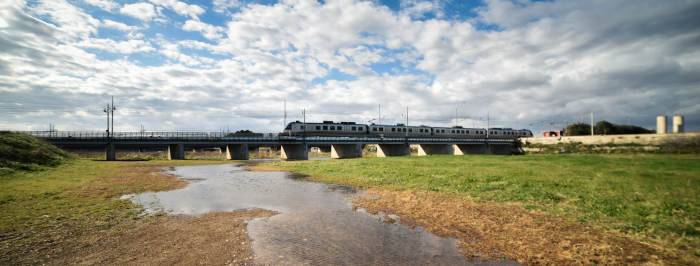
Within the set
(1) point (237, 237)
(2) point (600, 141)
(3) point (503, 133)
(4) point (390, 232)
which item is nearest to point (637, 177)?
(4) point (390, 232)

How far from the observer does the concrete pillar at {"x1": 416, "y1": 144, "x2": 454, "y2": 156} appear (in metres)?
93.6

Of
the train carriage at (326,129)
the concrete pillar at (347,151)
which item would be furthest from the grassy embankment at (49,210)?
the concrete pillar at (347,151)

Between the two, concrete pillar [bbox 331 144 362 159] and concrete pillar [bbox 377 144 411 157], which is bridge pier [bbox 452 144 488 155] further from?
concrete pillar [bbox 331 144 362 159]

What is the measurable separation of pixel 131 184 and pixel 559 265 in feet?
102

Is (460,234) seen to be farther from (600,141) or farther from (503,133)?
(503,133)

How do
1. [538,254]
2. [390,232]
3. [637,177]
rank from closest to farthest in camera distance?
1. [538,254]
2. [390,232]
3. [637,177]

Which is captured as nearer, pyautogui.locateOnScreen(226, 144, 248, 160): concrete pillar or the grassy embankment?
the grassy embankment

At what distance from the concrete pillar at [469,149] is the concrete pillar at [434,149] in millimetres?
6498

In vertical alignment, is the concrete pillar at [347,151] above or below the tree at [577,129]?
below

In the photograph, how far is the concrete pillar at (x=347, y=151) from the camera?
3209 inches

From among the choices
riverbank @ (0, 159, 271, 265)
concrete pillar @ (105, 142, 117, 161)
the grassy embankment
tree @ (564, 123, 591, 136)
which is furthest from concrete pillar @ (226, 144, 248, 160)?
tree @ (564, 123, 591, 136)

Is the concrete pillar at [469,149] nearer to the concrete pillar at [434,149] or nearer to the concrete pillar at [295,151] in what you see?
the concrete pillar at [434,149]

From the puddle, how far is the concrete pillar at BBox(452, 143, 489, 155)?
87.0 meters

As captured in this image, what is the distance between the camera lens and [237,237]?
1170cm
